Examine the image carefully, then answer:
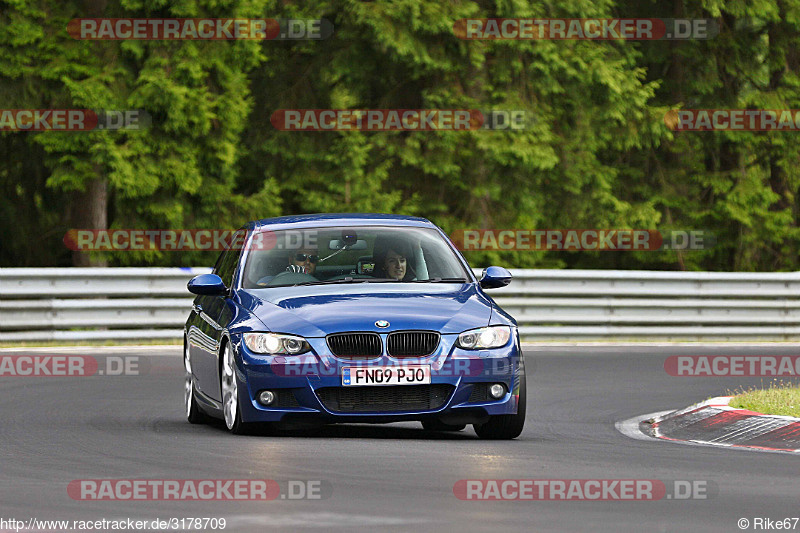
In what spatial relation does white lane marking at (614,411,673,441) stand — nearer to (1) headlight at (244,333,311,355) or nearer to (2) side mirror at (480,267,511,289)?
(2) side mirror at (480,267,511,289)

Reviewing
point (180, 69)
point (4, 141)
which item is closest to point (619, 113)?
point (180, 69)

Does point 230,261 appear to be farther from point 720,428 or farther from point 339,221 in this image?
point 720,428

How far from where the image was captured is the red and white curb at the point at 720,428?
11969 millimetres

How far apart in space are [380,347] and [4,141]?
63.5ft

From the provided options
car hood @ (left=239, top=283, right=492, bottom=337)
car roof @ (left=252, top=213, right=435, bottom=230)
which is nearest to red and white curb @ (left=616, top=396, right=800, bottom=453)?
car hood @ (left=239, top=283, right=492, bottom=337)

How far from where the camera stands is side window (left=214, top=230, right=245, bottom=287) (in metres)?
13.2

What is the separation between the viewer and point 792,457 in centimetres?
1110

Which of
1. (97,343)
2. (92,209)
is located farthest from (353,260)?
(92,209)

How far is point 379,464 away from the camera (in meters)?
10.2

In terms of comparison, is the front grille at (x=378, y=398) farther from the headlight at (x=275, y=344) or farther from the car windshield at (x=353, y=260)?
the car windshield at (x=353, y=260)

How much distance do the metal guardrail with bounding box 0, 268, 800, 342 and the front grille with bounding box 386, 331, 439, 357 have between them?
1053 cm

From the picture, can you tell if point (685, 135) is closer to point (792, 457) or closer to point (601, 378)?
point (601, 378)

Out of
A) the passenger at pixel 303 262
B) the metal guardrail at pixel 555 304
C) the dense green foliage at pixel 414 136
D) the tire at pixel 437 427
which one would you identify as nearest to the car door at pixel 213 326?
the passenger at pixel 303 262

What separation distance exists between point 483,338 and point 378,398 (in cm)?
81
